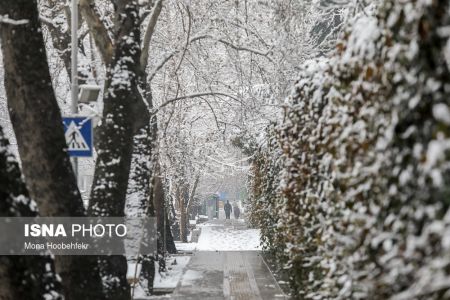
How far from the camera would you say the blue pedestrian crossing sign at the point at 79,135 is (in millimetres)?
9086

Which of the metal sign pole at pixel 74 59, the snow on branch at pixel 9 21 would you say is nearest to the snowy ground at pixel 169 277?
the metal sign pole at pixel 74 59

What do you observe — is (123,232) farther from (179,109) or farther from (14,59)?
(179,109)

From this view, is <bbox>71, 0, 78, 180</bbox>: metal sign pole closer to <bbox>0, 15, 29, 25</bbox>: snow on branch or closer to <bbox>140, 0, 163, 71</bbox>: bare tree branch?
<bbox>140, 0, 163, 71</bbox>: bare tree branch

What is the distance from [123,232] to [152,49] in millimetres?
9603

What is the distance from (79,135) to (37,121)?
2625 mm

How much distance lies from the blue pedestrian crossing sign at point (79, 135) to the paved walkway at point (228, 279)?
4.09m

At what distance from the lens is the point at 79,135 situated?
358 inches

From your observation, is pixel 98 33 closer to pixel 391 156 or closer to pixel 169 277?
pixel 391 156

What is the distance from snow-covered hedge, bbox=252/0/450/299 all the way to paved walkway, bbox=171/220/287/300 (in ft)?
22.5

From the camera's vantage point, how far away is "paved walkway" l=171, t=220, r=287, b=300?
475 inches

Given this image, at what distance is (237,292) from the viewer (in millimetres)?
12367

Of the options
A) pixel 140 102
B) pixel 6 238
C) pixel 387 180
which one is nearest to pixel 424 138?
pixel 387 180

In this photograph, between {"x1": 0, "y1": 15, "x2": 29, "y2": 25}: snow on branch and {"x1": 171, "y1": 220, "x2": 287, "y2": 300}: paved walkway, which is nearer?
{"x1": 0, "y1": 15, "x2": 29, "y2": 25}: snow on branch

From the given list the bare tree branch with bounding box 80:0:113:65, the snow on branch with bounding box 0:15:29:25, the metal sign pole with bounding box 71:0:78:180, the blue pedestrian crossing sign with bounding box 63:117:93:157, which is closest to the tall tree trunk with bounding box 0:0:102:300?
the snow on branch with bounding box 0:15:29:25
